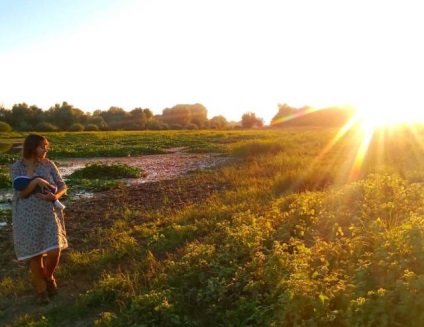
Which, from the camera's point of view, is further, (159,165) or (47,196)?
(159,165)

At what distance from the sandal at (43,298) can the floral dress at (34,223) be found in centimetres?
49

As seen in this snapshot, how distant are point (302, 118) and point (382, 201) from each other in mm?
78208

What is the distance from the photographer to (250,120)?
89.6m

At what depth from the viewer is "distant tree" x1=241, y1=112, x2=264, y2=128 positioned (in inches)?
3514

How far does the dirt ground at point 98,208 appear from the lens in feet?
18.7

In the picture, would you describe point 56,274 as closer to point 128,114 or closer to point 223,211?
point 223,211

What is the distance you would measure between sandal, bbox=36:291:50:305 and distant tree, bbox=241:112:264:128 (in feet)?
277

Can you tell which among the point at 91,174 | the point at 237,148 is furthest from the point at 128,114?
the point at 91,174

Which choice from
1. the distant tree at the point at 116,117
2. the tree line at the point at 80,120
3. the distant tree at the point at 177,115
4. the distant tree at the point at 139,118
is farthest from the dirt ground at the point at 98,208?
the distant tree at the point at 177,115

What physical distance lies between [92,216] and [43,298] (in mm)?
4580

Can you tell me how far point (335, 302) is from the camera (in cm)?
405

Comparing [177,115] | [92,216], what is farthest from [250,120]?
[92,216]

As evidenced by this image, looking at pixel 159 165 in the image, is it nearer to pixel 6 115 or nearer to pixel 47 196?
pixel 47 196

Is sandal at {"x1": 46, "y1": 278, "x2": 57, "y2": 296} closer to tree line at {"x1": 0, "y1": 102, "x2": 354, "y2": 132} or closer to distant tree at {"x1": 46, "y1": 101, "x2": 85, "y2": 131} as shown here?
tree line at {"x1": 0, "y1": 102, "x2": 354, "y2": 132}
